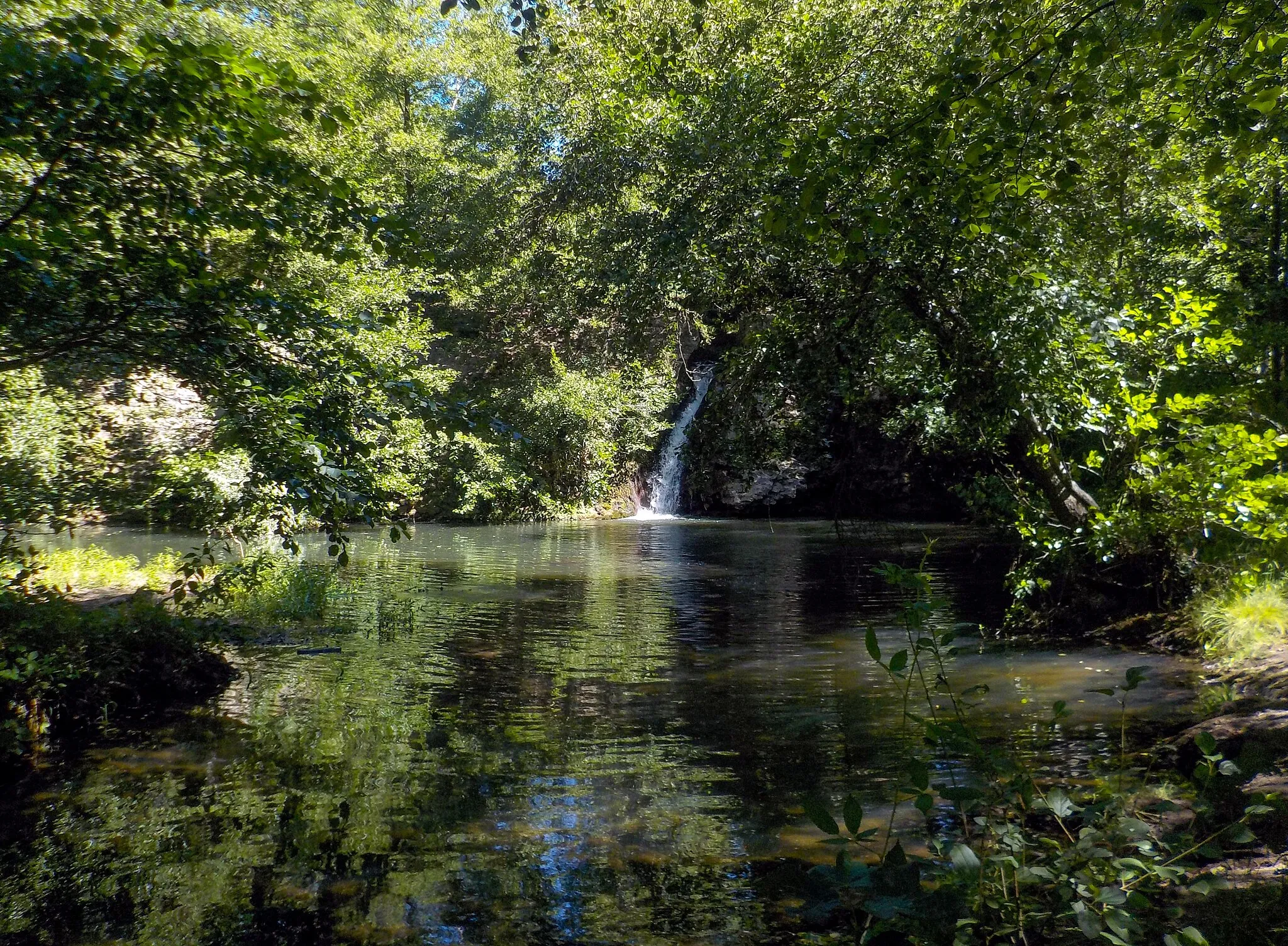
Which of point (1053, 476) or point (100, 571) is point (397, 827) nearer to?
point (1053, 476)

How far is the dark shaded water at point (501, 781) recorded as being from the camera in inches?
169

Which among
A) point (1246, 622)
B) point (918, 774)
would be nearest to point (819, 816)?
point (918, 774)

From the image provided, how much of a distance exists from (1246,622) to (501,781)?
22.4 feet

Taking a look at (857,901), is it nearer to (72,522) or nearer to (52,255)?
(52,255)

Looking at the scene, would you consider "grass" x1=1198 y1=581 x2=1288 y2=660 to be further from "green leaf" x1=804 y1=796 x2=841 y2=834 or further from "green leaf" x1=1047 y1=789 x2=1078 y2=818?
"green leaf" x1=804 y1=796 x2=841 y2=834

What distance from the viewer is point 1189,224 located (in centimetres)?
1225

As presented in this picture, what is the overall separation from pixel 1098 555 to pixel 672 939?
7.46 m

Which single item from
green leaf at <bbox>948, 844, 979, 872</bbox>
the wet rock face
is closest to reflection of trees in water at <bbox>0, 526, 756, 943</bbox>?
green leaf at <bbox>948, 844, 979, 872</bbox>

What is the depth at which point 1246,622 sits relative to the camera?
8.19 metres

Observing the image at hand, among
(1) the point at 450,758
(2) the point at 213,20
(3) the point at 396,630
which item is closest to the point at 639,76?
(3) the point at 396,630

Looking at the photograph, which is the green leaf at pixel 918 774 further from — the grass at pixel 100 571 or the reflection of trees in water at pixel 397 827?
the grass at pixel 100 571

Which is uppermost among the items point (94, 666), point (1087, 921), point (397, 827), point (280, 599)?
point (1087, 921)

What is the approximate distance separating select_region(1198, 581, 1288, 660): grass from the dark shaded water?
0.46 meters

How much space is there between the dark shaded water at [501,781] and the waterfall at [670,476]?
21.3m
